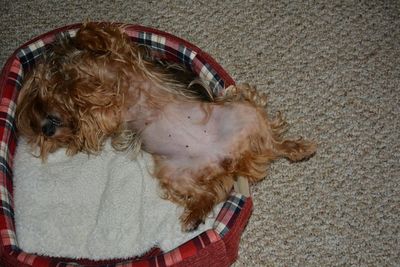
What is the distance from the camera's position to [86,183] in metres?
1.98

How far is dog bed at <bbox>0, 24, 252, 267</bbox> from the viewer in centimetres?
154

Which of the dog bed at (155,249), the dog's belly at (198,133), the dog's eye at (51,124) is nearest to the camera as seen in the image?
the dog bed at (155,249)

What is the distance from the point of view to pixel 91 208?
1957 mm

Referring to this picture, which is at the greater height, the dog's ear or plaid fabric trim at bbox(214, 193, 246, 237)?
the dog's ear

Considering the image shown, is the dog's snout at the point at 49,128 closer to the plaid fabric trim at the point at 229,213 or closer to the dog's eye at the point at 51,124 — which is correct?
the dog's eye at the point at 51,124

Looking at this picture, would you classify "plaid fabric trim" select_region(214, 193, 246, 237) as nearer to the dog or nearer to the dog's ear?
the dog

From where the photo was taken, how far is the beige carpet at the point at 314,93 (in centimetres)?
186

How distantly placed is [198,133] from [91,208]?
55 cm

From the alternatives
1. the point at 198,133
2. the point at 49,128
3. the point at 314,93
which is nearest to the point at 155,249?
the point at 198,133

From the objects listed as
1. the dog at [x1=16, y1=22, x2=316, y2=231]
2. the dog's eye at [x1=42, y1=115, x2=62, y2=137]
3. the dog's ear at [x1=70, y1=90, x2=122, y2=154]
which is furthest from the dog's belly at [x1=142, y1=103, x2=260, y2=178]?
the dog's eye at [x1=42, y1=115, x2=62, y2=137]

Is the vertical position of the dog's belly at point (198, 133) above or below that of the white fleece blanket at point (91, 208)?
above

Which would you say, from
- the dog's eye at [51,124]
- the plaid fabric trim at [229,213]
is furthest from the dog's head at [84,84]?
the plaid fabric trim at [229,213]

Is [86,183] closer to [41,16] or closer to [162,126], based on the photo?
[162,126]

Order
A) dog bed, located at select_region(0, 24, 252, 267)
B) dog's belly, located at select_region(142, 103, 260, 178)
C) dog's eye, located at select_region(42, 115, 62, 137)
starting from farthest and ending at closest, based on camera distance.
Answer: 1. dog's eye, located at select_region(42, 115, 62, 137)
2. dog's belly, located at select_region(142, 103, 260, 178)
3. dog bed, located at select_region(0, 24, 252, 267)
